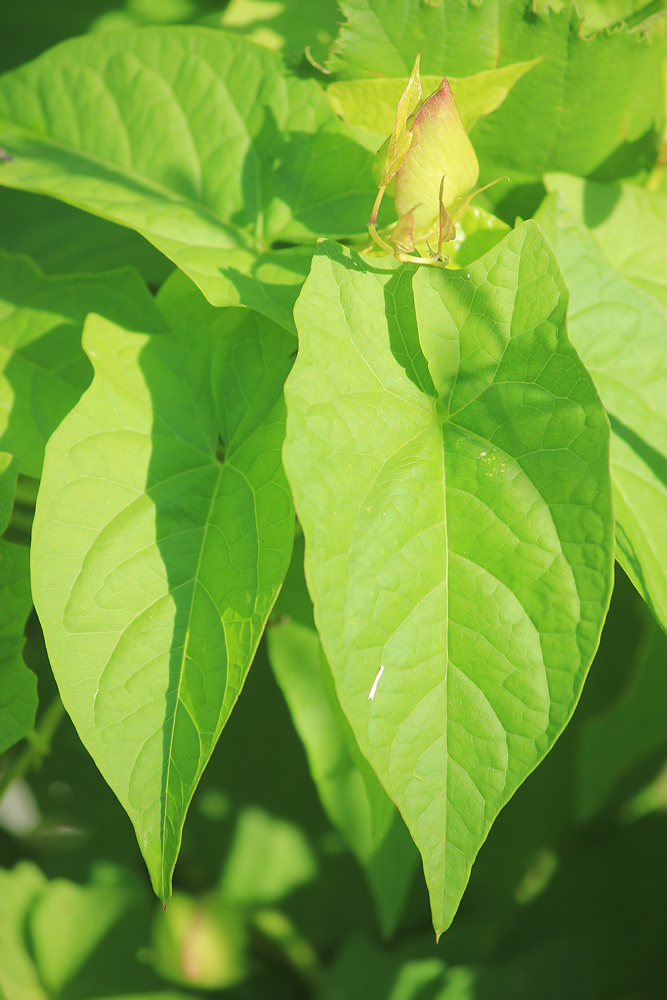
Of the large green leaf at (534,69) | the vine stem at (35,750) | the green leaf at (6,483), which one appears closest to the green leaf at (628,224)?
the large green leaf at (534,69)

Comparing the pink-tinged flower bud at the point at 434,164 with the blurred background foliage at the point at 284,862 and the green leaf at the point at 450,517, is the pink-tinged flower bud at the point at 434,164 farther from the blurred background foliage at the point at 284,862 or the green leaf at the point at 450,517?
the blurred background foliage at the point at 284,862

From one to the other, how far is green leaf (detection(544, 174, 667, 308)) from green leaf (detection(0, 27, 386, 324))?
0.75ft

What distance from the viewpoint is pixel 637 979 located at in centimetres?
108

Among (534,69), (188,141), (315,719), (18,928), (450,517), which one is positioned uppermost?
(534,69)

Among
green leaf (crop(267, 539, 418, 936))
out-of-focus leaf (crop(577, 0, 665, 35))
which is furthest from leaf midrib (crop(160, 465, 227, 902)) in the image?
out-of-focus leaf (crop(577, 0, 665, 35))

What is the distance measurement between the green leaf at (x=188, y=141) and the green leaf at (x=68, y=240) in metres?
0.12

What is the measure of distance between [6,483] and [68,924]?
0.69 meters

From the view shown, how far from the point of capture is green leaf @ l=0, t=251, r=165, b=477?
636 mm

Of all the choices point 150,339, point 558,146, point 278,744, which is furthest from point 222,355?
point 278,744

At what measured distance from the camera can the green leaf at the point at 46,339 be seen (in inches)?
25.0

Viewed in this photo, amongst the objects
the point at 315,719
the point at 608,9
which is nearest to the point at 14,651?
the point at 315,719

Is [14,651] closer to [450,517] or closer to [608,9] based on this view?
[450,517]

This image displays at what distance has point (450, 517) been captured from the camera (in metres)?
0.49

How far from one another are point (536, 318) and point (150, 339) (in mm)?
A: 328
